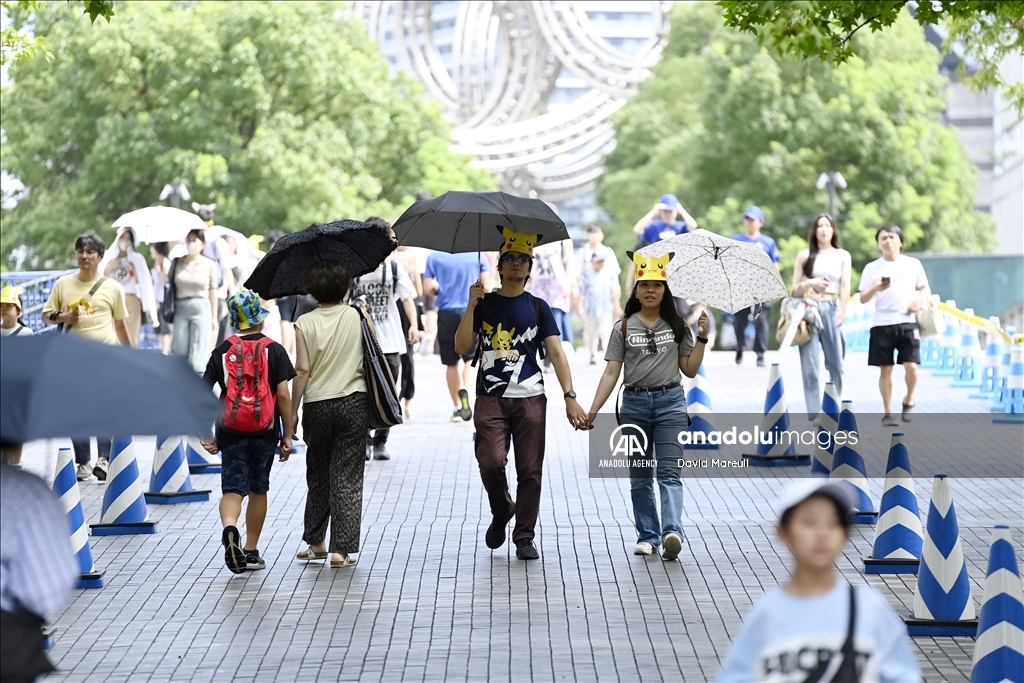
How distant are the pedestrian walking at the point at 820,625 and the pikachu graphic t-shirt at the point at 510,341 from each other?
199 inches

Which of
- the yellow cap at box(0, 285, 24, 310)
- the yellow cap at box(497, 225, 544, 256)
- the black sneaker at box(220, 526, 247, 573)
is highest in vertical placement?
the yellow cap at box(497, 225, 544, 256)

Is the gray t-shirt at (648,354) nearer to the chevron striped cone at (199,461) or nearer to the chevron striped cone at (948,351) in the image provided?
the chevron striped cone at (199,461)

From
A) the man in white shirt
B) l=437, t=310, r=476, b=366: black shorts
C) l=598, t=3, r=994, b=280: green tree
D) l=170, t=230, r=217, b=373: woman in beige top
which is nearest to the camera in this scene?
the man in white shirt

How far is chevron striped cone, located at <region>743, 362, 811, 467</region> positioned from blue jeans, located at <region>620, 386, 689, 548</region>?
4.10 metres

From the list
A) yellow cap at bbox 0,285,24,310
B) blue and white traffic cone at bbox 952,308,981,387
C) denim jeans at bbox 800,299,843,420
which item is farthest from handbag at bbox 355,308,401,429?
blue and white traffic cone at bbox 952,308,981,387

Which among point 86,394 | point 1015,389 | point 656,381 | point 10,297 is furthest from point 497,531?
point 1015,389

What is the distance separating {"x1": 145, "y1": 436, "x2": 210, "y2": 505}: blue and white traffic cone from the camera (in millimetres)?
11125

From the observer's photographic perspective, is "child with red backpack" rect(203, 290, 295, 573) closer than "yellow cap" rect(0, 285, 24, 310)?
Yes

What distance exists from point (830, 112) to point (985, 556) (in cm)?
3820

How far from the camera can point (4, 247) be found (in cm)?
3906

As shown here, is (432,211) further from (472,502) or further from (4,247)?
(4,247)

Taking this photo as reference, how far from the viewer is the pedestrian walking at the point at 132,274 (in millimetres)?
14055

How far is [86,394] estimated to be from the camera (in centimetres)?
399

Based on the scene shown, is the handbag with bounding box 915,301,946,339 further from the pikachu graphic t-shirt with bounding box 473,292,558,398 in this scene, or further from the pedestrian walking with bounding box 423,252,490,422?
the pikachu graphic t-shirt with bounding box 473,292,558,398
